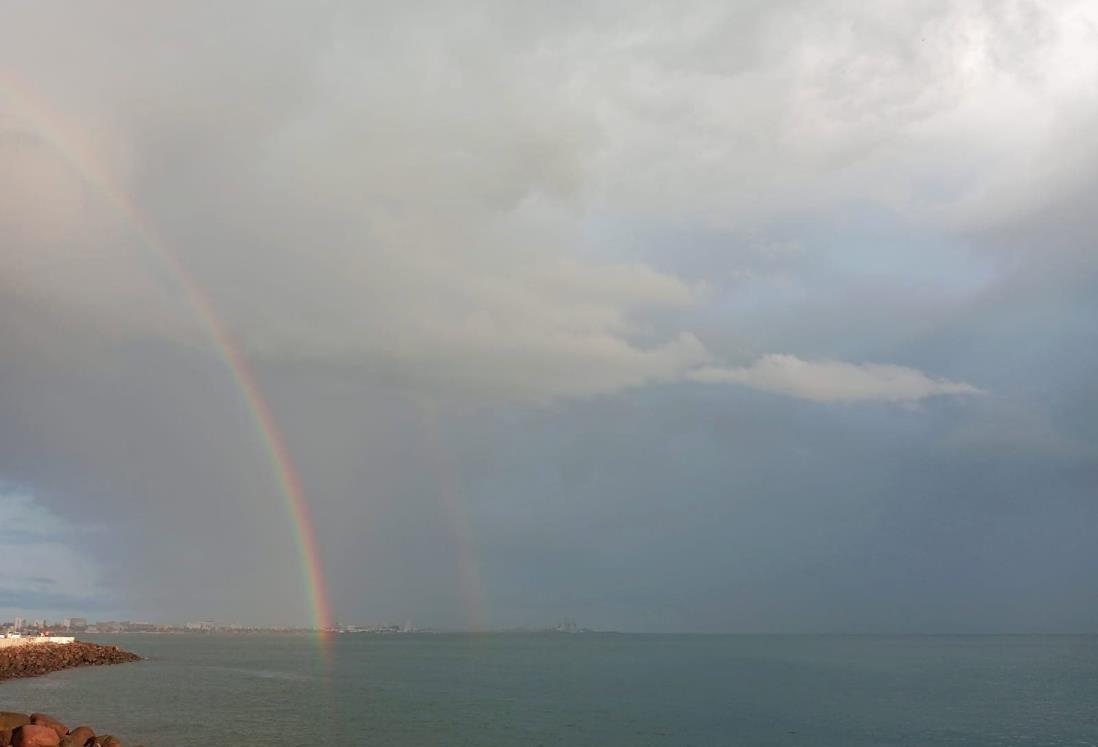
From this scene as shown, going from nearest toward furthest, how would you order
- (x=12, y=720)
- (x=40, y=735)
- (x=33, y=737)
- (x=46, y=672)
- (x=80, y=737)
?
(x=33, y=737) → (x=40, y=735) → (x=80, y=737) → (x=12, y=720) → (x=46, y=672)

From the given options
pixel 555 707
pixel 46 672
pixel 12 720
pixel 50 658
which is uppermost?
pixel 12 720

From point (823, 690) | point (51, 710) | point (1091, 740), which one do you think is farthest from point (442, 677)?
point (1091, 740)

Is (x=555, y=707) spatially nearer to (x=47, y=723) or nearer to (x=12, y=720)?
(x=47, y=723)

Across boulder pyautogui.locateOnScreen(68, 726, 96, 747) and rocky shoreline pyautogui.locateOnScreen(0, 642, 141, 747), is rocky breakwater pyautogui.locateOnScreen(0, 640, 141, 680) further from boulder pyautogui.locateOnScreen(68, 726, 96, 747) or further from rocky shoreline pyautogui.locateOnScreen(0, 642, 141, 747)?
boulder pyautogui.locateOnScreen(68, 726, 96, 747)

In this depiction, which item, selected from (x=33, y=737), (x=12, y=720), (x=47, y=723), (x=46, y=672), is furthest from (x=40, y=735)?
(x=46, y=672)

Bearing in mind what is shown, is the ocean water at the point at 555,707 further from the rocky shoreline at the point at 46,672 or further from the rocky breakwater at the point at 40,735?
the rocky breakwater at the point at 40,735

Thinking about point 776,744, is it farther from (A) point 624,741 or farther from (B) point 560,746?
(B) point 560,746
